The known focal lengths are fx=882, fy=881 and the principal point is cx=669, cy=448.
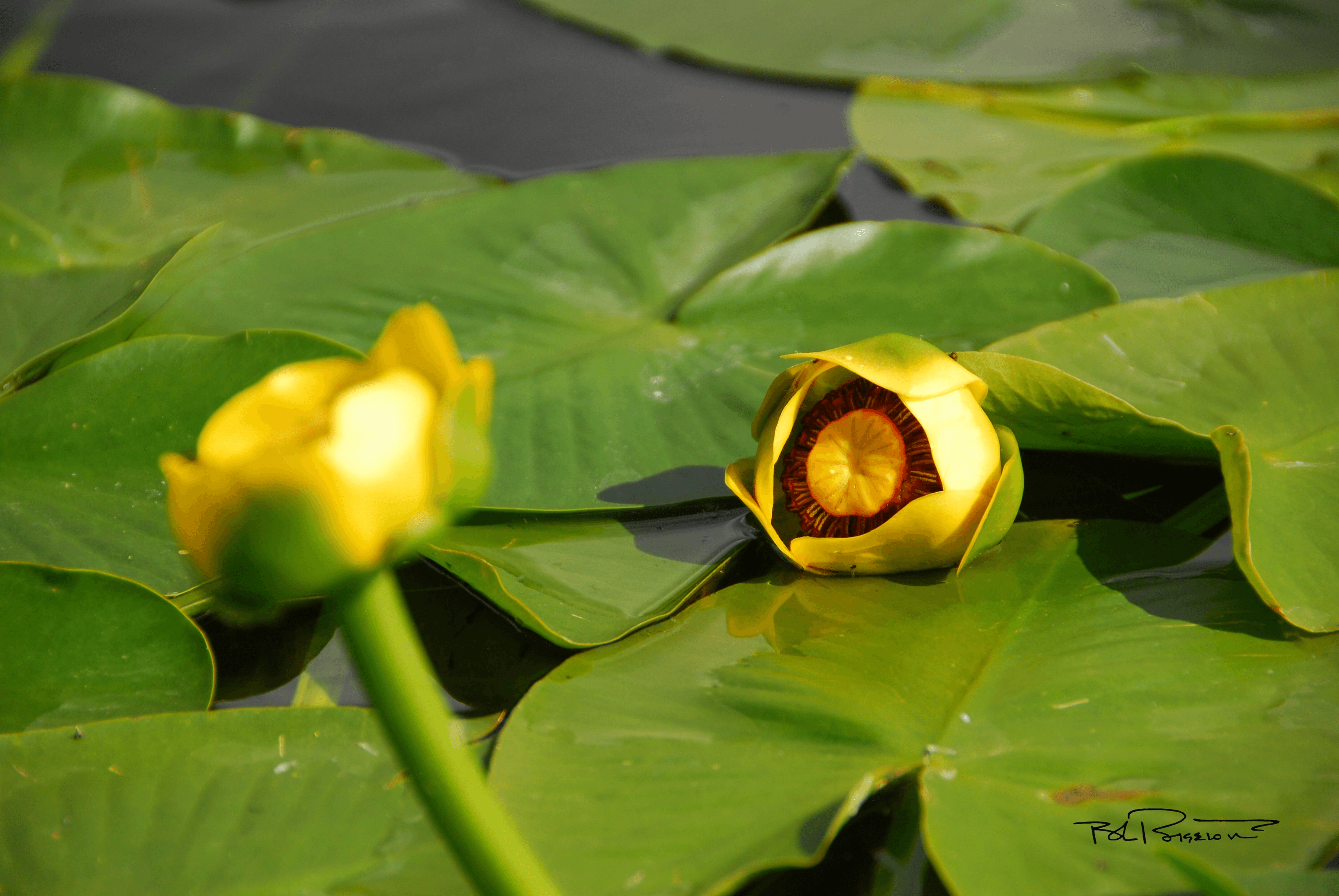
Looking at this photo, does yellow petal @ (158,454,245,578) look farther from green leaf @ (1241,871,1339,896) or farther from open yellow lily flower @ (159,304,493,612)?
green leaf @ (1241,871,1339,896)

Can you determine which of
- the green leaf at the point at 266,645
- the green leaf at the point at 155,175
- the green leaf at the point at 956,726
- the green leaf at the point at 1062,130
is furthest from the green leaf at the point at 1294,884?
the green leaf at the point at 155,175

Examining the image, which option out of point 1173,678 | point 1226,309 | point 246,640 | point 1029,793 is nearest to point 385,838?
point 246,640

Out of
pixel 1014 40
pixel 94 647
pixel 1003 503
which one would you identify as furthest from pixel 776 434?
pixel 1014 40

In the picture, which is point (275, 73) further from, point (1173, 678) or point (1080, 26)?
point (1173, 678)

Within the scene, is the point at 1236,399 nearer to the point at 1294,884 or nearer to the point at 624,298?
the point at 1294,884

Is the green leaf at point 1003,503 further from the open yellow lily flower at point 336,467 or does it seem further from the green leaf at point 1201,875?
the open yellow lily flower at point 336,467

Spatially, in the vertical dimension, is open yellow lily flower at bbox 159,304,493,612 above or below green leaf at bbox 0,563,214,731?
above

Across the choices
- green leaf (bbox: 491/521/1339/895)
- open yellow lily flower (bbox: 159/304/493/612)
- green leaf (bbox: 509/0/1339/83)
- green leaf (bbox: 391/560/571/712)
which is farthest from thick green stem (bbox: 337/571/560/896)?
green leaf (bbox: 509/0/1339/83)
